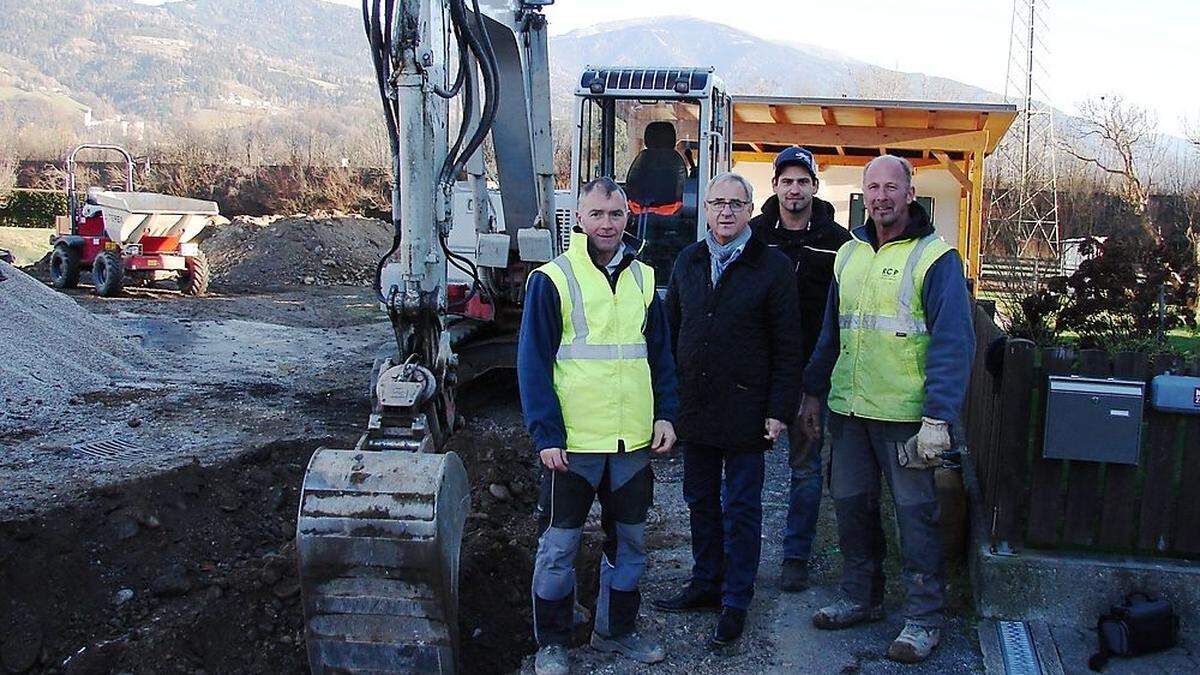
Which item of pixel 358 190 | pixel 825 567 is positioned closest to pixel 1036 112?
pixel 358 190

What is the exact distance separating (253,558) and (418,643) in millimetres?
1910

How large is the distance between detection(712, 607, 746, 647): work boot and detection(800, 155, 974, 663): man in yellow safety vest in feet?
1.28

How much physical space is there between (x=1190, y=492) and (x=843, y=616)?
4.97 feet

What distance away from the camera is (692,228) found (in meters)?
9.62

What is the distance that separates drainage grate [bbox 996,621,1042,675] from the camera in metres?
4.21

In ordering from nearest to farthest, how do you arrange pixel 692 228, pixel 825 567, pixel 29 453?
1. pixel 825 567
2. pixel 29 453
3. pixel 692 228

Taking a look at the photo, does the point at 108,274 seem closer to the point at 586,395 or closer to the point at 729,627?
the point at 586,395

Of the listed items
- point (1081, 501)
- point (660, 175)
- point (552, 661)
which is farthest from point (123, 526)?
point (660, 175)

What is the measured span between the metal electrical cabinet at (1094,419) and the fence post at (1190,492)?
22 cm

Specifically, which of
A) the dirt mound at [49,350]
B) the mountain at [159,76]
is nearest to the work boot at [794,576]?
the dirt mound at [49,350]

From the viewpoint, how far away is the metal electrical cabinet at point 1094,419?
448 cm

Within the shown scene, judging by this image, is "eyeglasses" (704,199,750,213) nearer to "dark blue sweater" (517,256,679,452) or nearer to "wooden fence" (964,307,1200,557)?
"dark blue sweater" (517,256,679,452)

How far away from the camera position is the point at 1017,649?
172 inches

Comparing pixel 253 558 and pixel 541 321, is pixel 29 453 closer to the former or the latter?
pixel 253 558
